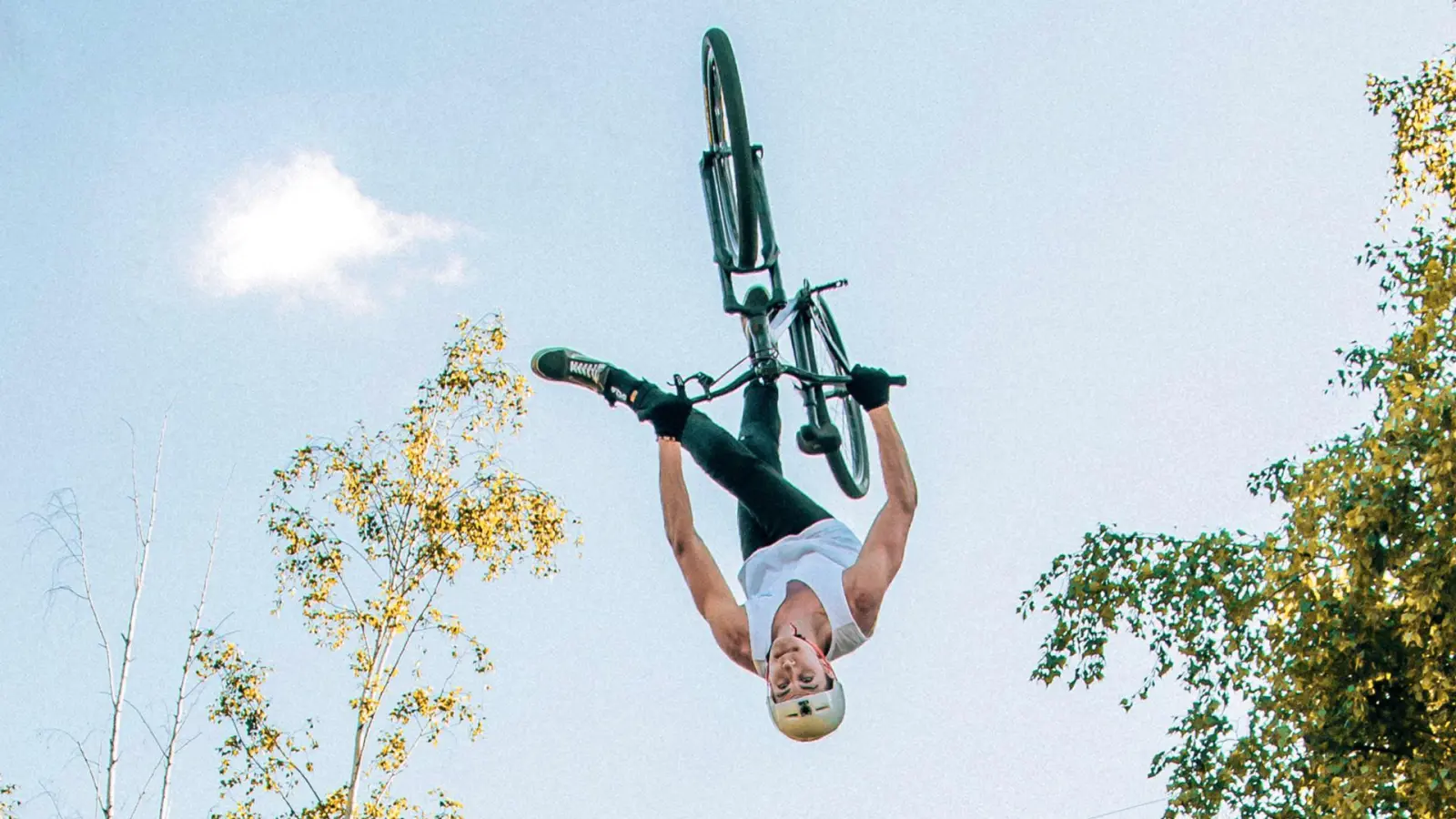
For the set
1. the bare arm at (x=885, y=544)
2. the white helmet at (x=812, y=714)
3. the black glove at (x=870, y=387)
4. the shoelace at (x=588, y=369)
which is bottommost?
the white helmet at (x=812, y=714)

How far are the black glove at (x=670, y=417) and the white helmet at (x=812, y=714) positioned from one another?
3.25 ft

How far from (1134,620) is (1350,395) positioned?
2379 mm

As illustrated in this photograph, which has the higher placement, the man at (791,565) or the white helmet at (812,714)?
the man at (791,565)

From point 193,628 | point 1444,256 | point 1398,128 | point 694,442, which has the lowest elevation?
point 694,442

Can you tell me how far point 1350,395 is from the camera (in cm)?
995

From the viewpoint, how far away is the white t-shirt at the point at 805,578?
163 inches

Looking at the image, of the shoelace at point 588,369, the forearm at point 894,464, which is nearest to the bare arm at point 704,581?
the forearm at point 894,464

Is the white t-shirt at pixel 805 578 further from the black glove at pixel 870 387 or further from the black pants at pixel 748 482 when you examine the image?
the black glove at pixel 870 387

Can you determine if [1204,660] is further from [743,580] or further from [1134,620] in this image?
[743,580]

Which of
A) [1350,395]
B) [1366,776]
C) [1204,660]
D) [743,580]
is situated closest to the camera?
[743,580]

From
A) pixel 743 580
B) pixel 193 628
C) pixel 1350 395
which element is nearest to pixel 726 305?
pixel 743 580

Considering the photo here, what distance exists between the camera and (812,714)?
154 inches

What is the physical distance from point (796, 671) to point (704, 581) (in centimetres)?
44

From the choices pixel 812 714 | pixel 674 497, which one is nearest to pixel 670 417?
pixel 674 497
